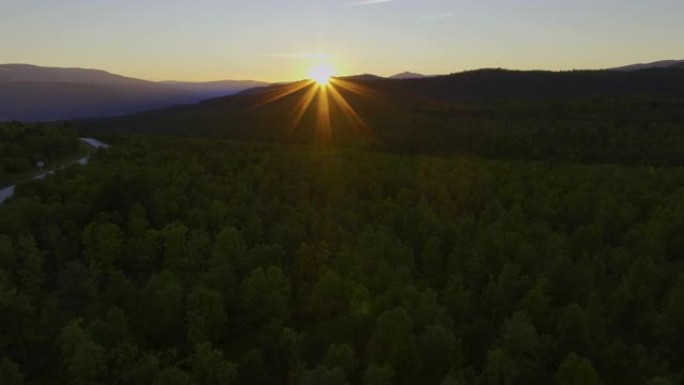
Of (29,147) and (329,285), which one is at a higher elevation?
(29,147)

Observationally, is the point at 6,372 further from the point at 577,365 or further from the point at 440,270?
the point at 440,270

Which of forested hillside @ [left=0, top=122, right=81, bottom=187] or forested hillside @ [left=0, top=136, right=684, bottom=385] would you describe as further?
forested hillside @ [left=0, top=122, right=81, bottom=187]

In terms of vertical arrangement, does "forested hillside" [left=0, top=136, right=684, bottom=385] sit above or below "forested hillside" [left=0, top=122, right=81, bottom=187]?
below

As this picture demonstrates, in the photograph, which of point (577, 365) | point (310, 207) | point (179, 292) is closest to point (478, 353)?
point (577, 365)

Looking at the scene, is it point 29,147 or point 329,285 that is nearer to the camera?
point 329,285
